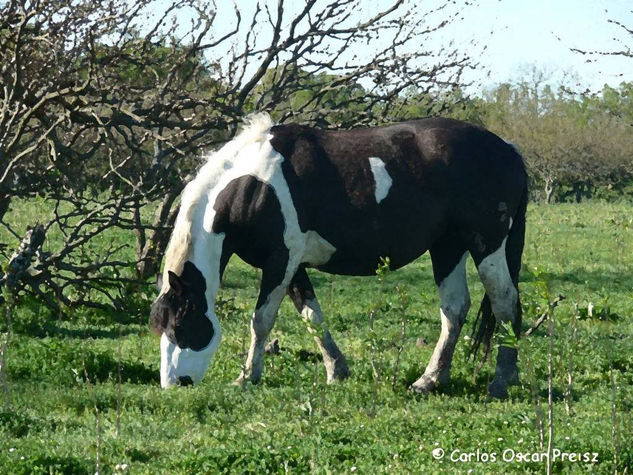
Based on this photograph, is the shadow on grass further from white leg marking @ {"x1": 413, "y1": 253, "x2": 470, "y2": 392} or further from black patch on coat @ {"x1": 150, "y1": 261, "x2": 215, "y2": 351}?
black patch on coat @ {"x1": 150, "y1": 261, "x2": 215, "y2": 351}

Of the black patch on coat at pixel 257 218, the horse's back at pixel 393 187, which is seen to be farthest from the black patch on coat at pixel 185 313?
the horse's back at pixel 393 187

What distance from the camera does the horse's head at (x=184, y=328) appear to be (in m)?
8.68

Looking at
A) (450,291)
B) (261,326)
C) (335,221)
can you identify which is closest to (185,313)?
(261,326)

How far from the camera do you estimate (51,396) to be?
26.8ft

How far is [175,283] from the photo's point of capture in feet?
28.4

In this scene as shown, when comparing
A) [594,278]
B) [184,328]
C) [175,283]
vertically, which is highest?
[175,283]

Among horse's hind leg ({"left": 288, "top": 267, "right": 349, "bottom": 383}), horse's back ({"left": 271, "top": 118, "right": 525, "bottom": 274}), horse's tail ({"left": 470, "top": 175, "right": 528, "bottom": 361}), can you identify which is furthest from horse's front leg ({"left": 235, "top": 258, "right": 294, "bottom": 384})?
horse's tail ({"left": 470, "top": 175, "right": 528, "bottom": 361})

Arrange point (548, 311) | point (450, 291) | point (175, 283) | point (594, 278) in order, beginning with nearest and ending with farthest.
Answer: point (548, 311) < point (175, 283) < point (450, 291) < point (594, 278)

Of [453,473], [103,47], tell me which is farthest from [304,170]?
[103,47]

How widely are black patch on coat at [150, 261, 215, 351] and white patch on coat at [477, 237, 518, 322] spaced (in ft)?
8.51

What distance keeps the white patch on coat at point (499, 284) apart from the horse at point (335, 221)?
11mm

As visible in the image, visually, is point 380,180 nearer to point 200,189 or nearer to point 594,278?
point 200,189

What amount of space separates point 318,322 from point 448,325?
4.05 ft

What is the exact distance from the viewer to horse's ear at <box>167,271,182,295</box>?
860cm
